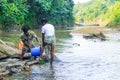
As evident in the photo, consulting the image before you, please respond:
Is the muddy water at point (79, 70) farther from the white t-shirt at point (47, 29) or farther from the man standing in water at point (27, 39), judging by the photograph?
the white t-shirt at point (47, 29)

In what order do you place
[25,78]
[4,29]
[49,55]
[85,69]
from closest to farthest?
[25,78]
[85,69]
[49,55]
[4,29]

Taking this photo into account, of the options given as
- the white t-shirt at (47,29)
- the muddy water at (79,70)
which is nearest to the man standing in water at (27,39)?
the white t-shirt at (47,29)

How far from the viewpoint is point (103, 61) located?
14.9 m

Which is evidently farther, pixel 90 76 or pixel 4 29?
pixel 4 29

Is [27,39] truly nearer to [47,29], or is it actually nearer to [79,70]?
[47,29]

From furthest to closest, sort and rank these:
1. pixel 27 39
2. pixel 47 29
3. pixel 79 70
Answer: pixel 27 39, pixel 47 29, pixel 79 70

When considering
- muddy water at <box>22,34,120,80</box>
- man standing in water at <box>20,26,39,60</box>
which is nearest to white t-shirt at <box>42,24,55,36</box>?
man standing in water at <box>20,26,39,60</box>

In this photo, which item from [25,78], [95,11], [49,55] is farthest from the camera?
[95,11]

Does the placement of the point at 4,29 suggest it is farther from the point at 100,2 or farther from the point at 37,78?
the point at 100,2

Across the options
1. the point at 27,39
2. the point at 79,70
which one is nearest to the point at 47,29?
the point at 27,39

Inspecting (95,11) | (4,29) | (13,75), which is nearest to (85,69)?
(13,75)

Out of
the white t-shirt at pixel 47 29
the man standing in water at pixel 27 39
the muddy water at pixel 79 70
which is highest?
the white t-shirt at pixel 47 29

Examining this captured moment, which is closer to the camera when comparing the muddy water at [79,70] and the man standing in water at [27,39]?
the muddy water at [79,70]

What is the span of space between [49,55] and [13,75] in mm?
2997
